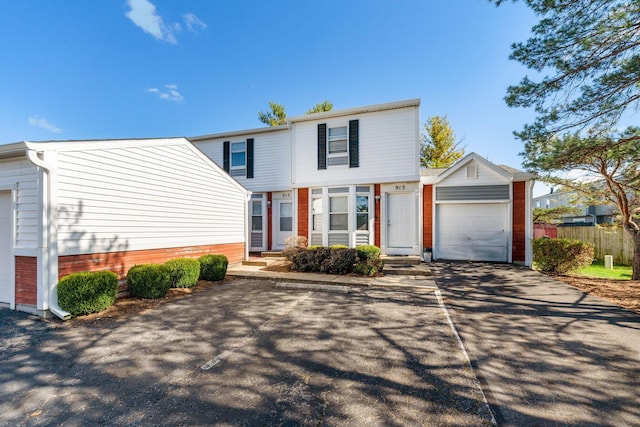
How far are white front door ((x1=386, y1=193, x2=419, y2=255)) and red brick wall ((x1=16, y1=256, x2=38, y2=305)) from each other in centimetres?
960

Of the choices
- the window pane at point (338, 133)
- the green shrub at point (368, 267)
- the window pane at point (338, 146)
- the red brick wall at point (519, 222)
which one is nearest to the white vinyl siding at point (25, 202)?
the green shrub at point (368, 267)

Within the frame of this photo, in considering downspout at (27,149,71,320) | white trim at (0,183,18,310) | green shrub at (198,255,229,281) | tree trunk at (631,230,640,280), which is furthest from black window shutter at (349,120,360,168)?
tree trunk at (631,230,640,280)

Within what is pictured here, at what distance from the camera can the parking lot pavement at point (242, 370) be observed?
90.6 inches

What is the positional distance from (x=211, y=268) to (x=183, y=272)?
952 mm

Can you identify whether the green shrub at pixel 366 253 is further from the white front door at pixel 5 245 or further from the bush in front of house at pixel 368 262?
the white front door at pixel 5 245

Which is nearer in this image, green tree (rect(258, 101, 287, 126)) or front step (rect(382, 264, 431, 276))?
front step (rect(382, 264, 431, 276))

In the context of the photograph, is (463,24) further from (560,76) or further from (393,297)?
(393,297)

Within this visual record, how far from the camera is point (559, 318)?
471 centimetres

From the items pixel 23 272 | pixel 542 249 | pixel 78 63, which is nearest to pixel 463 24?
pixel 542 249

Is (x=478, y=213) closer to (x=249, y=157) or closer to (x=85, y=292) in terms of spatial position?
(x=249, y=157)

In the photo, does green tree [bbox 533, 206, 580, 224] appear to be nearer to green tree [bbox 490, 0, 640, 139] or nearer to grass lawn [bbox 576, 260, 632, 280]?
grass lawn [bbox 576, 260, 632, 280]

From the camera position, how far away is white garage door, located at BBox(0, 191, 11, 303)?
531 centimetres

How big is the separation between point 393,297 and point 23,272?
24.2 ft

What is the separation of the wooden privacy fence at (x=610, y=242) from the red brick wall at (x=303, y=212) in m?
13.4
